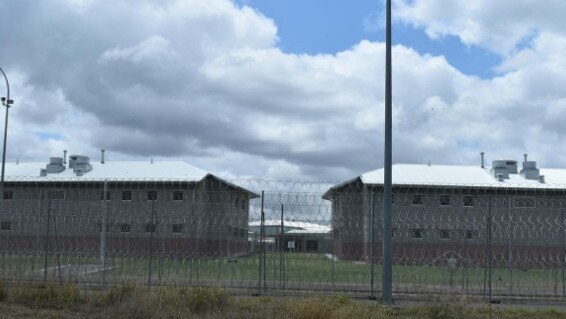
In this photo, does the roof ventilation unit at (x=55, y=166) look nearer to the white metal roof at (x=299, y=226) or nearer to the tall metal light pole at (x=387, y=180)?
the white metal roof at (x=299, y=226)

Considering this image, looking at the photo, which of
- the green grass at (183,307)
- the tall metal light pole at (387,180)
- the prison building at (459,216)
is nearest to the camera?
the green grass at (183,307)

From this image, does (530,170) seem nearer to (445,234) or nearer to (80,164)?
(445,234)

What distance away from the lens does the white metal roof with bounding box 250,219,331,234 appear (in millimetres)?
14047

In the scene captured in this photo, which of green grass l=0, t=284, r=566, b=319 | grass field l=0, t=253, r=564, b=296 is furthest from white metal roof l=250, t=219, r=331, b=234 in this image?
green grass l=0, t=284, r=566, b=319

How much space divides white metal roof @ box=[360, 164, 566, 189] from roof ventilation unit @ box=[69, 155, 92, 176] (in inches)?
781

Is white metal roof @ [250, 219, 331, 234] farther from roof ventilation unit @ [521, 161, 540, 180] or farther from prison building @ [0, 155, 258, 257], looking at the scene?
roof ventilation unit @ [521, 161, 540, 180]

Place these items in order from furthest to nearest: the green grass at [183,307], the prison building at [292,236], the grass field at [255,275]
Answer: the grass field at [255,275] → the prison building at [292,236] → the green grass at [183,307]

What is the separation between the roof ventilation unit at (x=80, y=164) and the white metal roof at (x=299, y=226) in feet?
106

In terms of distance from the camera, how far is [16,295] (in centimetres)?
1070

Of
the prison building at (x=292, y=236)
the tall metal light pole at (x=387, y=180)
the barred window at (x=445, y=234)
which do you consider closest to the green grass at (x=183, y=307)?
the tall metal light pole at (x=387, y=180)

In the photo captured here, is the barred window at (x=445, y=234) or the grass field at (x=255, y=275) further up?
the barred window at (x=445, y=234)

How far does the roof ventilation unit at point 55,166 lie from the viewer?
46781 millimetres

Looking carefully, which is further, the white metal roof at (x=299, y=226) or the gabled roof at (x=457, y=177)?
the gabled roof at (x=457, y=177)

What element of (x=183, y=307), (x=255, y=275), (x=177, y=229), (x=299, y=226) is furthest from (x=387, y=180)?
(x=177, y=229)
